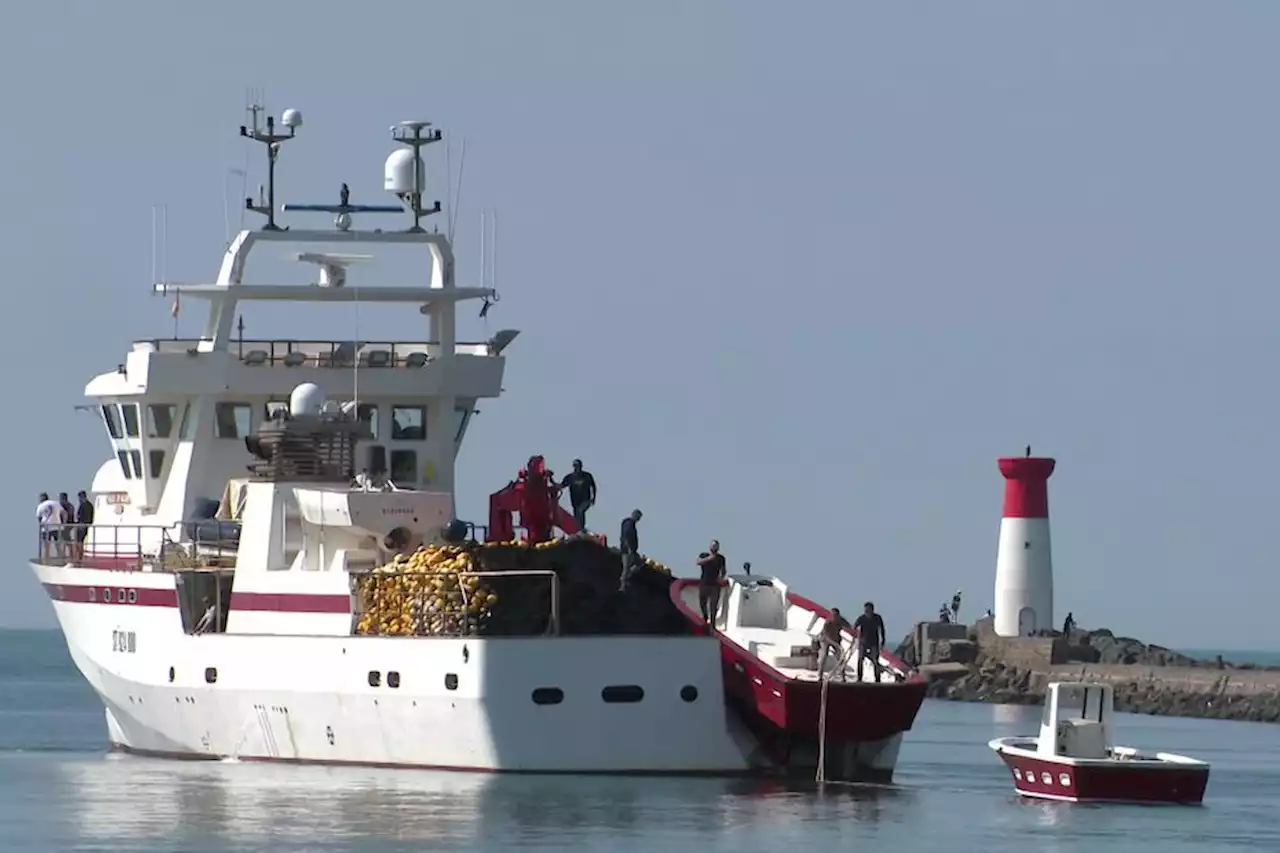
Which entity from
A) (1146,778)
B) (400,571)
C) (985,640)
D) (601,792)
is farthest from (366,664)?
(985,640)

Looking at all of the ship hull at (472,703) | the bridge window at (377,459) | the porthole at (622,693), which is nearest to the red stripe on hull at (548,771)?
the ship hull at (472,703)

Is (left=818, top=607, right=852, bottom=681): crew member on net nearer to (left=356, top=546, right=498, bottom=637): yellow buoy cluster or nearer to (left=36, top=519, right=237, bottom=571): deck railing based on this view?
(left=356, top=546, right=498, bottom=637): yellow buoy cluster

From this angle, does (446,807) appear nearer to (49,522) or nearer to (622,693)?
(622,693)

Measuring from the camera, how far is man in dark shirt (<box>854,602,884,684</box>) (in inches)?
1506

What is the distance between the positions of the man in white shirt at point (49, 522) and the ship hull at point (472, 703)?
5.54 meters

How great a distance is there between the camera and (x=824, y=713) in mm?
37719

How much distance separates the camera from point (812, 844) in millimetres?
33594

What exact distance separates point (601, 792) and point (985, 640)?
1536 inches

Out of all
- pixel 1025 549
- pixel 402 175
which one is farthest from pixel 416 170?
A: pixel 1025 549

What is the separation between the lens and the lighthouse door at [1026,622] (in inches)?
2840

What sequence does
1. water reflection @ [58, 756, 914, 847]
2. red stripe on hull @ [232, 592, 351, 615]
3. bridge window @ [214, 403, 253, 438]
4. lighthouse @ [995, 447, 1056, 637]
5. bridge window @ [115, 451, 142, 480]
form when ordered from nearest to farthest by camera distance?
water reflection @ [58, 756, 914, 847]
red stripe on hull @ [232, 592, 351, 615]
bridge window @ [214, 403, 253, 438]
bridge window @ [115, 451, 142, 480]
lighthouse @ [995, 447, 1056, 637]

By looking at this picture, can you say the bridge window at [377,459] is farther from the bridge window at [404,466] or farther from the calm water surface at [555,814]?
the calm water surface at [555,814]

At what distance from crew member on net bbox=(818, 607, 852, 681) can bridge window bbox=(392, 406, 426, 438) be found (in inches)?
314

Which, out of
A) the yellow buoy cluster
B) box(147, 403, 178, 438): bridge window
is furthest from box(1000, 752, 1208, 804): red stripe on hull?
box(147, 403, 178, 438): bridge window
